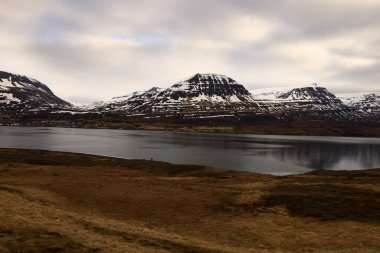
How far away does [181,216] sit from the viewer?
1310 inches

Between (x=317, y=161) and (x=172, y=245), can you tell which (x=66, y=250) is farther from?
(x=317, y=161)

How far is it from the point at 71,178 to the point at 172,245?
32396 mm

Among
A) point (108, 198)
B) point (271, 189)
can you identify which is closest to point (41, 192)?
point (108, 198)

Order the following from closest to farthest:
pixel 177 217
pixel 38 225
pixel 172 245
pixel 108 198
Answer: pixel 172 245
pixel 38 225
pixel 177 217
pixel 108 198

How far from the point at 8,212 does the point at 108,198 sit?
42.4ft

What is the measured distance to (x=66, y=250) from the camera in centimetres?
1962

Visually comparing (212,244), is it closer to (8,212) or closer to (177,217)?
(177,217)

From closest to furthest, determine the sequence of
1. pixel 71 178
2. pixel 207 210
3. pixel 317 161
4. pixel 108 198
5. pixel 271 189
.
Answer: pixel 207 210
pixel 108 198
pixel 271 189
pixel 71 178
pixel 317 161

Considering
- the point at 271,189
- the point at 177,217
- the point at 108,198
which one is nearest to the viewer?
the point at 177,217

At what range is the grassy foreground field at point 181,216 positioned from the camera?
22.7 meters

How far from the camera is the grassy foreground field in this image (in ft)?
74.5

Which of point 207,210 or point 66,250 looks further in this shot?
point 207,210

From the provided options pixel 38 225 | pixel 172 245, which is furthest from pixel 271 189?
pixel 38 225

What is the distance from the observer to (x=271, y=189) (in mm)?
45438
